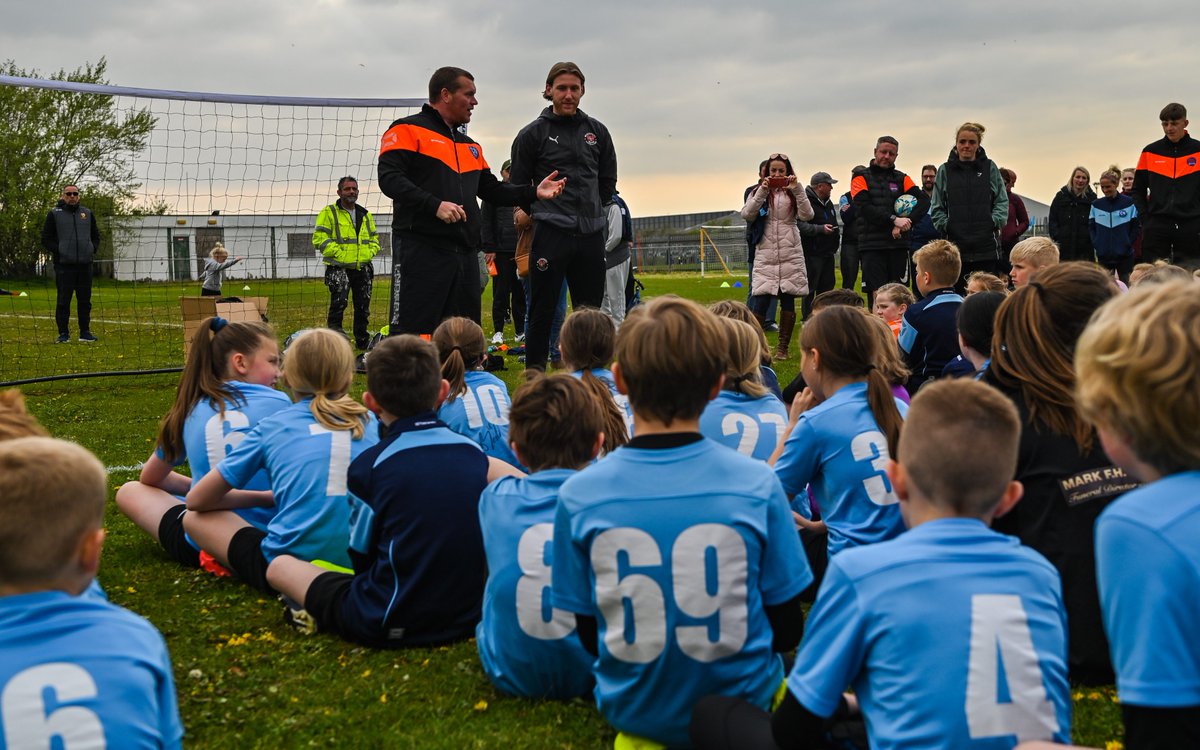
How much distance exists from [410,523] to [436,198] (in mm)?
4117

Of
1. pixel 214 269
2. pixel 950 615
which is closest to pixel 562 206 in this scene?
pixel 950 615

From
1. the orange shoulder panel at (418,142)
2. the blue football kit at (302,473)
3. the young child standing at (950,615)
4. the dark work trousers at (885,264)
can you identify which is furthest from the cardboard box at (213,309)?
the young child standing at (950,615)

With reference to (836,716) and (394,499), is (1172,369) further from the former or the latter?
(394,499)

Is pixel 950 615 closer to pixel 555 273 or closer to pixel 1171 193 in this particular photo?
pixel 555 273

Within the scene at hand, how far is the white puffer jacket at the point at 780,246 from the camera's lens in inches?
478

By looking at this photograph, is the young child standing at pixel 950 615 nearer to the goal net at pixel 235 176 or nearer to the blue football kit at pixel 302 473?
the blue football kit at pixel 302 473

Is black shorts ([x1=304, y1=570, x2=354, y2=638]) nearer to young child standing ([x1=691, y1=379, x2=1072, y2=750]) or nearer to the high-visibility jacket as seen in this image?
young child standing ([x1=691, y1=379, x2=1072, y2=750])

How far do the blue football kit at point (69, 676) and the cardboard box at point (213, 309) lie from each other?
10.2 metres

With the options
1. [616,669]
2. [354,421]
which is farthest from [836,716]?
[354,421]

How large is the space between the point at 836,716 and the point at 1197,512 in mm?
1079

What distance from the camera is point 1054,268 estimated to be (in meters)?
3.70

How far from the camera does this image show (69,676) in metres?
2.07

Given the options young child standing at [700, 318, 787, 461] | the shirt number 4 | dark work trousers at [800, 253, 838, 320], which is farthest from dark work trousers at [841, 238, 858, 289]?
the shirt number 4

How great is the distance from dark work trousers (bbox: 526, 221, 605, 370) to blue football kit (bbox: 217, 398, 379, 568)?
403cm
